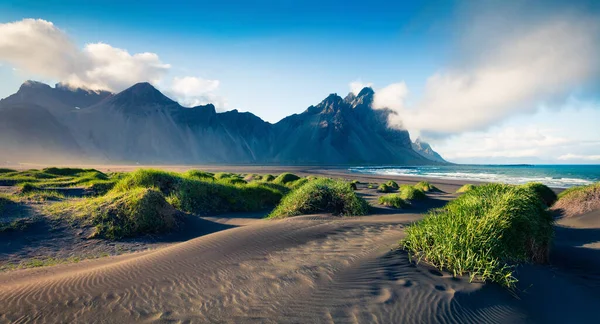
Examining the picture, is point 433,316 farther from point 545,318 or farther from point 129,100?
point 129,100

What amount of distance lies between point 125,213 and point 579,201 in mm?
21324

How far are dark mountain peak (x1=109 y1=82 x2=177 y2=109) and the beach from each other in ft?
625

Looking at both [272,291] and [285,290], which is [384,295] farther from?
[272,291]

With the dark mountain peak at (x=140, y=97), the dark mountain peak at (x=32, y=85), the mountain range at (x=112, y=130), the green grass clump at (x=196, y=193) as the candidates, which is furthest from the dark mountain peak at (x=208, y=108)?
the green grass clump at (x=196, y=193)

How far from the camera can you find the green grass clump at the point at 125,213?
11094 mm

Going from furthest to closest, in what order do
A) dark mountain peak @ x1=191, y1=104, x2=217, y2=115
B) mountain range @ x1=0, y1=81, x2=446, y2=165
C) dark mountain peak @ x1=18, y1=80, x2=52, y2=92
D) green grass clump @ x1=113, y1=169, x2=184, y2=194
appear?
dark mountain peak @ x1=191, y1=104, x2=217, y2=115, dark mountain peak @ x1=18, y1=80, x2=52, y2=92, mountain range @ x1=0, y1=81, x2=446, y2=165, green grass clump @ x1=113, y1=169, x2=184, y2=194

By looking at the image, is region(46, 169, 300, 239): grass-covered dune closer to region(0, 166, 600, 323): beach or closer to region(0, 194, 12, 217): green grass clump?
region(0, 194, 12, 217): green grass clump

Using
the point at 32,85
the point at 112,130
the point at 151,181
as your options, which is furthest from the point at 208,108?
the point at 151,181

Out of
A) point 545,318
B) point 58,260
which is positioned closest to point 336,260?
point 545,318

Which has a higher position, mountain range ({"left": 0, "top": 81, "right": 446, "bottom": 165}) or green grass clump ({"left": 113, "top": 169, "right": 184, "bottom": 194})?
mountain range ({"left": 0, "top": 81, "right": 446, "bottom": 165})

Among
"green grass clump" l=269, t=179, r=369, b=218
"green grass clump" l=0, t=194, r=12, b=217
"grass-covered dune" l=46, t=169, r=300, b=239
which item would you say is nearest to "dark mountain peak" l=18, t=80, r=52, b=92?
"grass-covered dune" l=46, t=169, r=300, b=239

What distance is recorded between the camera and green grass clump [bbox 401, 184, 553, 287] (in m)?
5.93

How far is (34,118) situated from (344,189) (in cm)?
17388

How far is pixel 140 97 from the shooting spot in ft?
589
